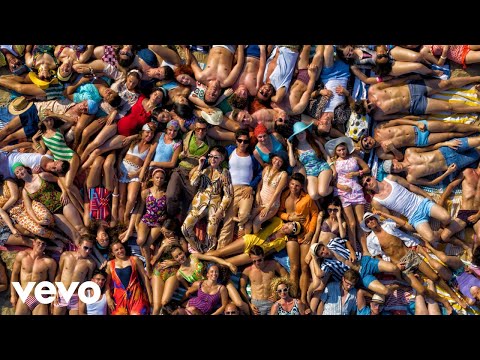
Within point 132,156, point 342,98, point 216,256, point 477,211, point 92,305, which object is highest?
point 342,98

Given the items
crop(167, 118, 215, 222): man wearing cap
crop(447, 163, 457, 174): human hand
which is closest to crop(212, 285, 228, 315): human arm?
crop(167, 118, 215, 222): man wearing cap

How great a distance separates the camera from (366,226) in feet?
35.1

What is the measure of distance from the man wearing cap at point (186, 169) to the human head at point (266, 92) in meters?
1.09

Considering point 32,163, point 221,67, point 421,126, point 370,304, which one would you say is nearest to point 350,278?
point 370,304

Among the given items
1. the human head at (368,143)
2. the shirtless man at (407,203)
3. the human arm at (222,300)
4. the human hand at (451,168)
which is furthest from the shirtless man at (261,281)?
the human hand at (451,168)

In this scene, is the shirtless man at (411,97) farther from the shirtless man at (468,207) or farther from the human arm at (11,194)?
the human arm at (11,194)

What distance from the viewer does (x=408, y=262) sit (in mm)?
10578

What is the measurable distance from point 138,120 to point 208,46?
187 centimetres

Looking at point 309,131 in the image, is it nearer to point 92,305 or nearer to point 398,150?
point 398,150

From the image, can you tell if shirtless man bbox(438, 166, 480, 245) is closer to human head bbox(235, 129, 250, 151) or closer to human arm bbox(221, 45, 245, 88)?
human head bbox(235, 129, 250, 151)

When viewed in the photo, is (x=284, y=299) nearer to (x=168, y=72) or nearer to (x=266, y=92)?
(x=266, y=92)

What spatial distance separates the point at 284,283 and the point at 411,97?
3.97m

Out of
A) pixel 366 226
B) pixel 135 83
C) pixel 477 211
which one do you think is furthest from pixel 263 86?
pixel 477 211

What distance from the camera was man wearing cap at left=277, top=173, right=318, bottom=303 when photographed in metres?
10.6
